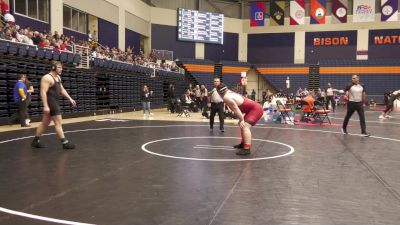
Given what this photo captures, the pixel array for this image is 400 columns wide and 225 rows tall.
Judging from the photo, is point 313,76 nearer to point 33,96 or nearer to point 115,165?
point 33,96

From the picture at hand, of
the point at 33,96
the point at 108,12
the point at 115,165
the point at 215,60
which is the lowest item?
the point at 115,165

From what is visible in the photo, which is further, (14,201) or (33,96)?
(33,96)

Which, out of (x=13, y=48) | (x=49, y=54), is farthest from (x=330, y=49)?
(x=13, y=48)

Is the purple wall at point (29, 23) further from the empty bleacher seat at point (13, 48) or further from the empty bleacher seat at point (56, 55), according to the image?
the empty bleacher seat at point (13, 48)

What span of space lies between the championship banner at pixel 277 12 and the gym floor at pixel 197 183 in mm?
29793

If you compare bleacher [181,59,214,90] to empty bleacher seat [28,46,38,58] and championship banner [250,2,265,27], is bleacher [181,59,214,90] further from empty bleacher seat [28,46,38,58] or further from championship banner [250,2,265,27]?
empty bleacher seat [28,46,38,58]

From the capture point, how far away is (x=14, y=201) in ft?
14.4

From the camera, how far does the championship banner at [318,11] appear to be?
34500 millimetres

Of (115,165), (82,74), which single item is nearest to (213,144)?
(115,165)

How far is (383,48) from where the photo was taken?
37031mm

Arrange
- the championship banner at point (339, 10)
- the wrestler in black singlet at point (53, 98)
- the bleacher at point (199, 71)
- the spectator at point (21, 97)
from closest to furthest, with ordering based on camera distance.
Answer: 1. the wrestler in black singlet at point (53, 98)
2. the spectator at point (21, 97)
3. the championship banner at point (339, 10)
4. the bleacher at point (199, 71)

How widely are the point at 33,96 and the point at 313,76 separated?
2879 centimetres

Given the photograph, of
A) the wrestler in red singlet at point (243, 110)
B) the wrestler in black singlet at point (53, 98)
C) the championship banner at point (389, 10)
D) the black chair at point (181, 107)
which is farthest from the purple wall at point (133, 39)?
the wrestler in red singlet at point (243, 110)

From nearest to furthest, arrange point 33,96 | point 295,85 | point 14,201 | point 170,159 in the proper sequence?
1. point 14,201
2. point 170,159
3. point 33,96
4. point 295,85
